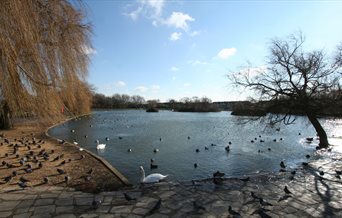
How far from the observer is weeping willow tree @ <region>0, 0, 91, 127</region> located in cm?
418

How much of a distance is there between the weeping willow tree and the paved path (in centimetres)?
178

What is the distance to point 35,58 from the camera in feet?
16.2

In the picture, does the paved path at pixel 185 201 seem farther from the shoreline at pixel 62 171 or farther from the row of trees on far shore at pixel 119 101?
the row of trees on far shore at pixel 119 101

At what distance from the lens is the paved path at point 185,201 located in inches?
208

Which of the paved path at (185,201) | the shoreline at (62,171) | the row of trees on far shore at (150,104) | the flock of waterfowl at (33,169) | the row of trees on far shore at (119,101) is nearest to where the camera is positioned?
the paved path at (185,201)

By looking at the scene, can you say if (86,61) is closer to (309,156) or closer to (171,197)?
(171,197)

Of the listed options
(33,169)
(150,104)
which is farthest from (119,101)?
(33,169)

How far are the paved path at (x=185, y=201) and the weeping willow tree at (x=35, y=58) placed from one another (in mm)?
1780

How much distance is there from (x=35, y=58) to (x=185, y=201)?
4177 mm

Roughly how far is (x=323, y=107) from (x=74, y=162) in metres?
12.7

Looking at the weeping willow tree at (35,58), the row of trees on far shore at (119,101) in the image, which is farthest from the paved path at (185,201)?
the row of trees on far shore at (119,101)

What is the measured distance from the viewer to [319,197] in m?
6.72

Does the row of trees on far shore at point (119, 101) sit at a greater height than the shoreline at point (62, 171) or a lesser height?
greater

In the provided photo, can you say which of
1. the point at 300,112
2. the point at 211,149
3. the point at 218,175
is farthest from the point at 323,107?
the point at 218,175
